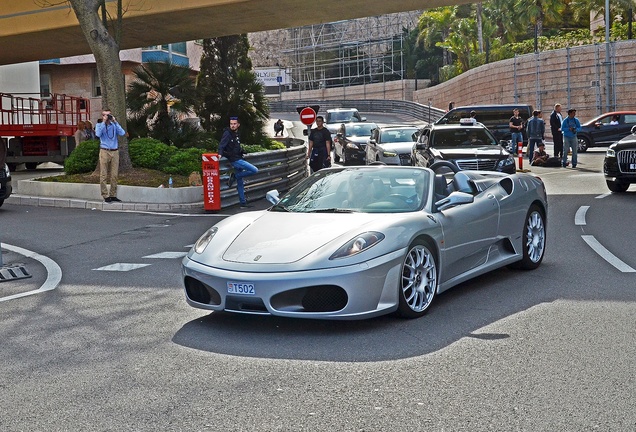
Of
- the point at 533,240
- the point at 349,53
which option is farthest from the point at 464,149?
the point at 349,53

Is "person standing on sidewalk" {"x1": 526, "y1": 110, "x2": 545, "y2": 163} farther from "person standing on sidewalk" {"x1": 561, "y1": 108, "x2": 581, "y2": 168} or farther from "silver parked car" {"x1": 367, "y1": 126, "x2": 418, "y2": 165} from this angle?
"silver parked car" {"x1": 367, "y1": 126, "x2": 418, "y2": 165}

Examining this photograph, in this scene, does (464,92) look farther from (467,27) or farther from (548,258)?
(548,258)

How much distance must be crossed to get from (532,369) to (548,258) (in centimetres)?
498

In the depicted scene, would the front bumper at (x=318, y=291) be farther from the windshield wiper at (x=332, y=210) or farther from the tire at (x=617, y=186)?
the tire at (x=617, y=186)

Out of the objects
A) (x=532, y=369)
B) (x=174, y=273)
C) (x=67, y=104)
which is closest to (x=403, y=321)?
(x=532, y=369)

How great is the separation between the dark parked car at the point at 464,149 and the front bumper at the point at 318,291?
41.1ft

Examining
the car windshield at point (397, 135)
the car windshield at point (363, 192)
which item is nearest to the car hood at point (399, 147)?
the car windshield at point (397, 135)

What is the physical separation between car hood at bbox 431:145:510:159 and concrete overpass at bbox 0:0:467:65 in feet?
17.4

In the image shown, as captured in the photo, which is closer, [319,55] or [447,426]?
[447,426]

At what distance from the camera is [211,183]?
17797mm

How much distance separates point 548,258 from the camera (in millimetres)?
10570

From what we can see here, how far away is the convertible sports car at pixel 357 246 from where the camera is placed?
22.4 feet

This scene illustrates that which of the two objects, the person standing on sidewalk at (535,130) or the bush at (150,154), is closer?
the bush at (150,154)

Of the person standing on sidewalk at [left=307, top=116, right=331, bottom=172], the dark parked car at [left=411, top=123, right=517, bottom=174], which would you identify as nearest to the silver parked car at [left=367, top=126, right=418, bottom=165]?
the dark parked car at [left=411, top=123, right=517, bottom=174]
